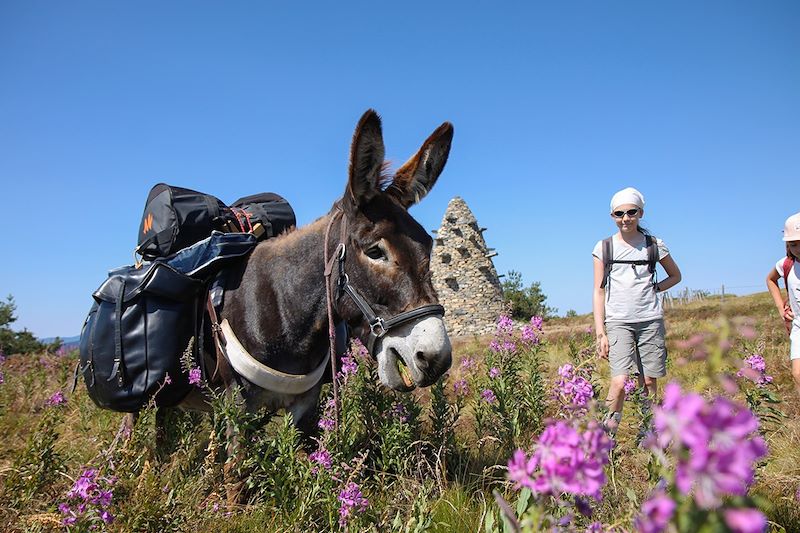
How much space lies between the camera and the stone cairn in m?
28.5

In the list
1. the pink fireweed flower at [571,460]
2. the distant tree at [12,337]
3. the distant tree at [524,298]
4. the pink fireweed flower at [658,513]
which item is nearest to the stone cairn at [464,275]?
the distant tree at [524,298]

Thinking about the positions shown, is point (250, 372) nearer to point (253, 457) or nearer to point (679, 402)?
point (253, 457)

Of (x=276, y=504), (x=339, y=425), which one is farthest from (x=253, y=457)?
(x=339, y=425)

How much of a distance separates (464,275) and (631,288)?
25.3 metres

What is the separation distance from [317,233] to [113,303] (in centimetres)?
166

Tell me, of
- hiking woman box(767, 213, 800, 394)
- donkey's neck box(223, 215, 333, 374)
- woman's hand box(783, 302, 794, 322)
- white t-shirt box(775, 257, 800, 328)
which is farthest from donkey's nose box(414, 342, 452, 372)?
woman's hand box(783, 302, 794, 322)

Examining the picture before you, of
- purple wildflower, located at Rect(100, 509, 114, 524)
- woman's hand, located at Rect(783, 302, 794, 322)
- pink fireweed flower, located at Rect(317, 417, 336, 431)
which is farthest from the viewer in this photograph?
woman's hand, located at Rect(783, 302, 794, 322)

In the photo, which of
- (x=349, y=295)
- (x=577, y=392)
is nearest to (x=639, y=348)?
(x=577, y=392)

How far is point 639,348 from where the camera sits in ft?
14.7

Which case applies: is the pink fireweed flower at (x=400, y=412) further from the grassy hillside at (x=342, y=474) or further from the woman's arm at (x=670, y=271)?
the woman's arm at (x=670, y=271)

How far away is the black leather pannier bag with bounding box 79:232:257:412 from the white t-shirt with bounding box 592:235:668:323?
362 centimetres

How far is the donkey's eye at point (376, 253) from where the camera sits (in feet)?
9.43

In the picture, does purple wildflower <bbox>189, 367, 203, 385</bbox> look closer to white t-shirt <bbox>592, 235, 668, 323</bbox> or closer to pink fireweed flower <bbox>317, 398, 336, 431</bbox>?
pink fireweed flower <bbox>317, 398, 336, 431</bbox>

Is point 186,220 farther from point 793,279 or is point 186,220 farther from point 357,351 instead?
point 793,279
